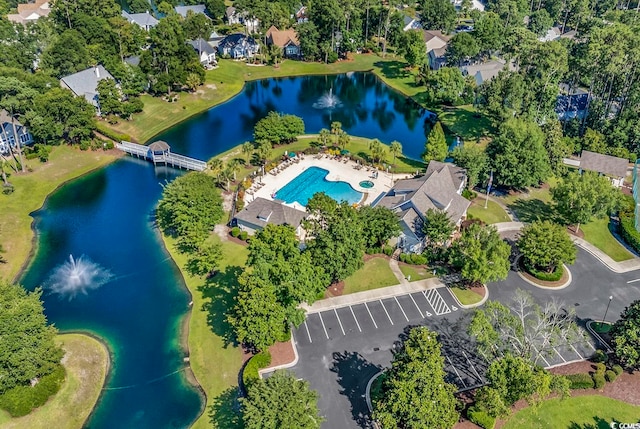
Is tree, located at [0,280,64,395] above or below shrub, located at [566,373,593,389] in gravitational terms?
above

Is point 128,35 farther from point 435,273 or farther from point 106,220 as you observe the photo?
point 435,273

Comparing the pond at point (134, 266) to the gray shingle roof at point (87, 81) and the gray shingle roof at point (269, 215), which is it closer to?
the gray shingle roof at point (269, 215)

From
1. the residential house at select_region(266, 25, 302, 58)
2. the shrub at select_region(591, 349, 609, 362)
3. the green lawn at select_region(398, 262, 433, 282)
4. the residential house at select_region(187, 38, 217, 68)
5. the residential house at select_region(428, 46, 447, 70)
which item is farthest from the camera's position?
the residential house at select_region(266, 25, 302, 58)

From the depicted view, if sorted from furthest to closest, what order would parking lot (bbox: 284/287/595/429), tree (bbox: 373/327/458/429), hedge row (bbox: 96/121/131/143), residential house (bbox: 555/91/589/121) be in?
1. residential house (bbox: 555/91/589/121)
2. hedge row (bbox: 96/121/131/143)
3. parking lot (bbox: 284/287/595/429)
4. tree (bbox: 373/327/458/429)

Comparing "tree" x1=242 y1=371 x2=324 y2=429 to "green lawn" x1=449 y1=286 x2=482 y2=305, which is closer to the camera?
"tree" x1=242 y1=371 x2=324 y2=429

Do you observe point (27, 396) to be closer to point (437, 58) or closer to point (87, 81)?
point (87, 81)

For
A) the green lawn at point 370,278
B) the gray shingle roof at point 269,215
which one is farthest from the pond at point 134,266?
the green lawn at point 370,278

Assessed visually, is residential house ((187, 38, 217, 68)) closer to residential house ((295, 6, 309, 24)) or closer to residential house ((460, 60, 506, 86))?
residential house ((295, 6, 309, 24))

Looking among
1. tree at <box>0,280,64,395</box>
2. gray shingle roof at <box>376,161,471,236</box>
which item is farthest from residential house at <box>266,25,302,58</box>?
tree at <box>0,280,64,395</box>
